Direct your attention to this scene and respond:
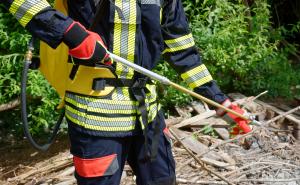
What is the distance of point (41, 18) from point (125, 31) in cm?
44

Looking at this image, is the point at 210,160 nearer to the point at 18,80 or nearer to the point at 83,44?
the point at 18,80

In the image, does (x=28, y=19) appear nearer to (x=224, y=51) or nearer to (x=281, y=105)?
(x=224, y=51)

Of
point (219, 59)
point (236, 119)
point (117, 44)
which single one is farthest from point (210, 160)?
point (117, 44)

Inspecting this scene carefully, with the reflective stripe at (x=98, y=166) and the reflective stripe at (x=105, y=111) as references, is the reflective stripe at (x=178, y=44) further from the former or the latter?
the reflective stripe at (x=98, y=166)

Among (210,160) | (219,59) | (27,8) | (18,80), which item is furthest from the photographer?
(219,59)

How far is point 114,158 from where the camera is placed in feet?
8.60

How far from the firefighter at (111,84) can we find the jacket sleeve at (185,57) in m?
0.12

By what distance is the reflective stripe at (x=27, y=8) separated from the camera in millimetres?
2301

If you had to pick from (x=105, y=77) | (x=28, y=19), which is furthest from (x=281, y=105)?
(x=28, y=19)

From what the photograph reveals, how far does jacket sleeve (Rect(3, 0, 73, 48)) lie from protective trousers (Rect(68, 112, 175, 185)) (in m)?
0.54

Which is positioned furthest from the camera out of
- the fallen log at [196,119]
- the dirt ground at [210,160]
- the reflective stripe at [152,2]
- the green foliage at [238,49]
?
the green foliage at [238,49]

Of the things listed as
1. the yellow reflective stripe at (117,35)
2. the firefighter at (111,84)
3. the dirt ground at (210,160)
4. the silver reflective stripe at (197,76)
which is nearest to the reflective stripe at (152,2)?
the firefighter at (111,84)

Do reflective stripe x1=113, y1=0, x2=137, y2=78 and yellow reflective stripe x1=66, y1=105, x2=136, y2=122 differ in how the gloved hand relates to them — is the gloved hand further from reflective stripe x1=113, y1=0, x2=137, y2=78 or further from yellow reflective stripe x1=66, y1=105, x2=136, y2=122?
reflective stripe x1=113, y1=0, x2=137, y2=78

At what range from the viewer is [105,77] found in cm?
256
